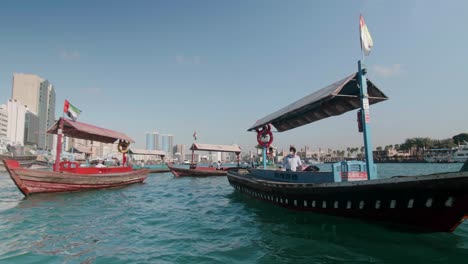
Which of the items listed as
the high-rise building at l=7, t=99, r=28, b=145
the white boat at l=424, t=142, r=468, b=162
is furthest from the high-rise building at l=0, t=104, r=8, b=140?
the white boat at l=424, t=142, r=468, b=162

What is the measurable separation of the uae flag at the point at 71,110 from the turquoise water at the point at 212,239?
768 centimetres

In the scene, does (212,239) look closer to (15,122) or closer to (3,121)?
(3,121)

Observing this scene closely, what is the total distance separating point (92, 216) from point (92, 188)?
8.53m

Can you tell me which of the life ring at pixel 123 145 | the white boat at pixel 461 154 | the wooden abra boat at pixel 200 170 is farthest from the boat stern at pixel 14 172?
the white boat at pixel 461 154

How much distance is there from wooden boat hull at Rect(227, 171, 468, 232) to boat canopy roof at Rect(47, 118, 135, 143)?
15.5m

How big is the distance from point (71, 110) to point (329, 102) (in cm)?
1557

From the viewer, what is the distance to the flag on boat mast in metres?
7.89

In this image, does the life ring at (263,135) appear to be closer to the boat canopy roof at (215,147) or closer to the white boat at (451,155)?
the boat canopy roof at (215,147)

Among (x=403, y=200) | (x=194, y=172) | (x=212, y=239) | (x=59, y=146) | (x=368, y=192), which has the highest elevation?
(x=59, y=146)

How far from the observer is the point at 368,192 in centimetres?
604

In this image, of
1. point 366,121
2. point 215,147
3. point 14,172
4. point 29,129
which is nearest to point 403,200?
point 366,121

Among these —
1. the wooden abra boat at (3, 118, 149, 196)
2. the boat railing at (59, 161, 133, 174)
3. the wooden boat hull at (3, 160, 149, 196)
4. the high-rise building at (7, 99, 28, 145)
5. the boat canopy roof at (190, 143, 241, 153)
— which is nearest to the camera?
the wooden boat hull at (3, 160, 149, 196)

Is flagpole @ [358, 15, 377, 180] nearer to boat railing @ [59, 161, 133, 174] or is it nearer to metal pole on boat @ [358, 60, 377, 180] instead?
metal pole on boat @ [358, 60, 377, 180]

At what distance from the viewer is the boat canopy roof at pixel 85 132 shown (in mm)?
16089
